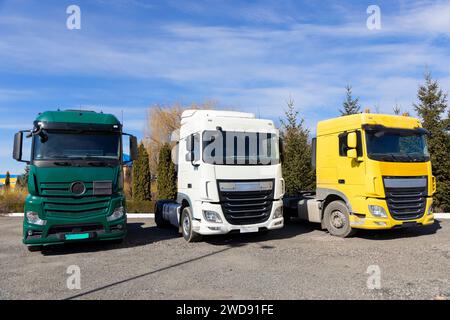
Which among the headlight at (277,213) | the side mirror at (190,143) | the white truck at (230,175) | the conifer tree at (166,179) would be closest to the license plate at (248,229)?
the white truck at (230,175)

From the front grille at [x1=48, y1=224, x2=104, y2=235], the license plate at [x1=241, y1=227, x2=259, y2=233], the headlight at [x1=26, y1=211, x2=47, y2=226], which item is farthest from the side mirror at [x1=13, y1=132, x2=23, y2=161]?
the license plate at [x1=241, y1=227, x2=259, y2=233]

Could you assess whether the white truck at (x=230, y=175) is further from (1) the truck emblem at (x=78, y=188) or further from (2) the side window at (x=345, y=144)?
(1) the truck emblem at (x=78, y=188)

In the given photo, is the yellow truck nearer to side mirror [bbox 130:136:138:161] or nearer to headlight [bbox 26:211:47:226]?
side mirror [bbox 130:136:138:161]

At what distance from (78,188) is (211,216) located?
114 inches

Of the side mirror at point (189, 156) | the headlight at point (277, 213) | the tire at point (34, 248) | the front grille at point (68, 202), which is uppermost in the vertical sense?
the side mirror at point (189, 156)

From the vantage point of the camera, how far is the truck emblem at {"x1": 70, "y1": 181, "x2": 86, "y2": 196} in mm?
7629

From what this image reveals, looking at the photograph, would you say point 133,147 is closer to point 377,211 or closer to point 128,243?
point 128,243

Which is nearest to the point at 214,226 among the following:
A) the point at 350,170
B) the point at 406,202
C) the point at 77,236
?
the point at 77,236

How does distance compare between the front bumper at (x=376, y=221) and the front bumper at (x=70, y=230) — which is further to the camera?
the front bumper at (x=376, y=221)

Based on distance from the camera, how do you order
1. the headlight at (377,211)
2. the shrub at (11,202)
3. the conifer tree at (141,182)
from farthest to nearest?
the conifer tree at (141,182)
the shrub at (11,202)
the headlight at (377,211)

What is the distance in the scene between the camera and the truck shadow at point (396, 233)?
376 inches

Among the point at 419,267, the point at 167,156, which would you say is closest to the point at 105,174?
the point at 419,267

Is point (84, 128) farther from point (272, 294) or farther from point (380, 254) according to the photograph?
A: point (380, 254)

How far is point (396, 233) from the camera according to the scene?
10.1 metres
